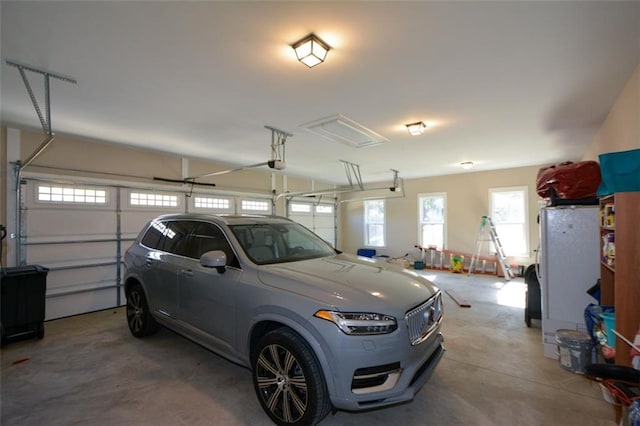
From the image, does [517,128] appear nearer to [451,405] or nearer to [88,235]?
[451,405]

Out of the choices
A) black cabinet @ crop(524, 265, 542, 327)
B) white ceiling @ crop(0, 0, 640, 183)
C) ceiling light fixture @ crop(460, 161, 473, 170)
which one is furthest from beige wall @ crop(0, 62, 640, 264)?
black cabinet @ crop(524, 265, 542, 327)

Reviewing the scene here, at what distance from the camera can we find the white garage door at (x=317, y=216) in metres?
8.67

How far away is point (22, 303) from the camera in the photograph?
11.5 ft

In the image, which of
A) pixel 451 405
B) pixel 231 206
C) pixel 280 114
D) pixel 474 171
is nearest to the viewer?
pixel 451 405

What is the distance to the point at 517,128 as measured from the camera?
13.9 feet

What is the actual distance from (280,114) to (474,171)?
6.38 meters

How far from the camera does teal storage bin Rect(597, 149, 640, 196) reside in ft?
7.30

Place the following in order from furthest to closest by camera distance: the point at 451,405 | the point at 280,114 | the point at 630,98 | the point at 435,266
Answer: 1. the point at 435,266
2. the point at 280,114
3. the point at 630,98
4. the point at 451,405

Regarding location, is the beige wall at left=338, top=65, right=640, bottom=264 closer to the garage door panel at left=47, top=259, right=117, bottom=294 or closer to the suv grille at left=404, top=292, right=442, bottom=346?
the suv grille at left=404, top=292, right=442, bottom=346

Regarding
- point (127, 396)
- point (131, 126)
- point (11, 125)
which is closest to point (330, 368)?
point (127, 396)

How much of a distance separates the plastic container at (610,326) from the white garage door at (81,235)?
21.5ft

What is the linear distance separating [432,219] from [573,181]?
5869mm

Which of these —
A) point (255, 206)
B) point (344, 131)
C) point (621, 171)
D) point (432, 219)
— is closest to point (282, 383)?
point (621, 171)

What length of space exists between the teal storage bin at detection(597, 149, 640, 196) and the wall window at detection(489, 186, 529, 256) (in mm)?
5627
